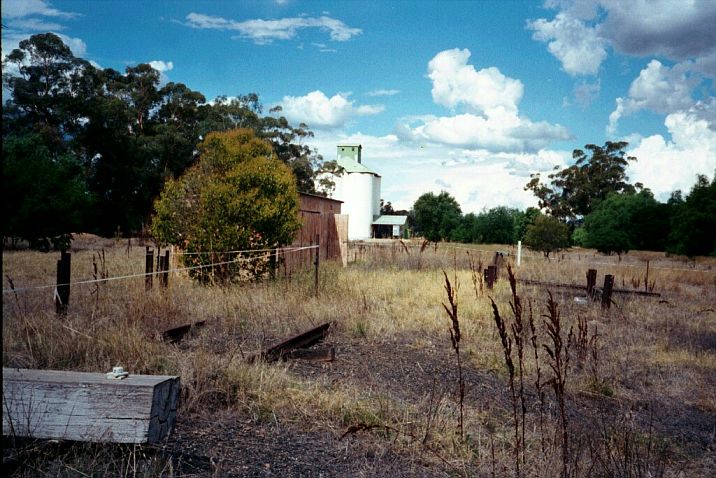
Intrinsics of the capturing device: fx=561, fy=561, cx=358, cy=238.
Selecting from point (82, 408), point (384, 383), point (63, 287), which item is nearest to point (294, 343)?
point (384, 383)

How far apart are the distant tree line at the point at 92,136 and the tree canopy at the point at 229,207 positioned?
10.9 metres

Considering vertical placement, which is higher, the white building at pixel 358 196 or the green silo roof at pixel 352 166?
the green silo roof at pixel 352 166

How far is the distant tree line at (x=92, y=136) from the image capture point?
21.6 meters

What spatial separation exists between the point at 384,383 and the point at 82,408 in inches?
120

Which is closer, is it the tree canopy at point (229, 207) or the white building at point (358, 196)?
the tree canopy at point (229, 207)

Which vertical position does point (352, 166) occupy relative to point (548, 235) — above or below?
above

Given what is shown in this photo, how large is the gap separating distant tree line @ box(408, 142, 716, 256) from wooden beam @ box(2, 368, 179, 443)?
82.3ft

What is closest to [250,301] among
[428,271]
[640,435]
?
[640,435]

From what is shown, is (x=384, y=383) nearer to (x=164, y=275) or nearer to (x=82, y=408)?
(x=82, y=408)

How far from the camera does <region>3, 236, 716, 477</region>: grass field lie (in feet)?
11.7

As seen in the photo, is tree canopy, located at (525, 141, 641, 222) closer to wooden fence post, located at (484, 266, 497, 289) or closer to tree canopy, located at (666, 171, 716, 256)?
tree canopy, located at (666, 171, 716, 256)

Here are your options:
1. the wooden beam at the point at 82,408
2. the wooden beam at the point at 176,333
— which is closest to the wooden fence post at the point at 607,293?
the wooden beam at the point at 176,333

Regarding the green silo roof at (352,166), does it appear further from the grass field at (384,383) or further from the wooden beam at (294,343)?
the wooden beam at (294,343)

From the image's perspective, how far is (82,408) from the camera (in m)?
3.46
